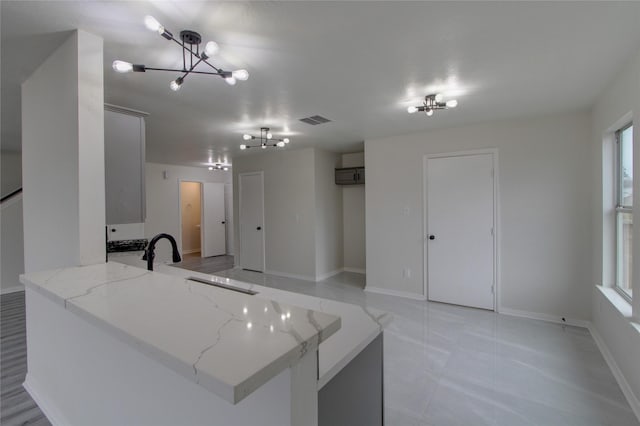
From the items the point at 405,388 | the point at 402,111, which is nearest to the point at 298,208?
the point at 402,111

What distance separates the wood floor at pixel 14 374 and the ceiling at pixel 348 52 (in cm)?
231

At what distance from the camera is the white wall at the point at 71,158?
1.67 m

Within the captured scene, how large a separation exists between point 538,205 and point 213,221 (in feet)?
22.7

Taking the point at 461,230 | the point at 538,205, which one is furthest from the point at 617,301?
the point at 461,230

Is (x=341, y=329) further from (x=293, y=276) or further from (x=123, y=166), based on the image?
(x=293, y=276)

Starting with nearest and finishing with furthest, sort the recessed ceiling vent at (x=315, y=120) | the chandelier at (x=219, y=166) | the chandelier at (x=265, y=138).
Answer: the recessed ceiling vent at (x=315, y=120), the chandelier at (x=265, y=138), the chandelier at (x=219, y=166)

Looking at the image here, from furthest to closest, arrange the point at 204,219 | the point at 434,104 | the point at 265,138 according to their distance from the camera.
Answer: the point at 204,219 < the point at 265,138 < the point at 434,104

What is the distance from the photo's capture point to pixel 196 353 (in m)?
0.70

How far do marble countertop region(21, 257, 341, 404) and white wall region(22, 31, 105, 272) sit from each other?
1.33ft

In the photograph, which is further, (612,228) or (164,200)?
(164,200)

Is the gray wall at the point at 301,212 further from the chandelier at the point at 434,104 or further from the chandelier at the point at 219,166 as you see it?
the chandelier at the point at 434,104

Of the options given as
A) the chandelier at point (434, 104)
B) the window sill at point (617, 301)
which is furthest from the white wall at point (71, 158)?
the window sill at point (617, 301)

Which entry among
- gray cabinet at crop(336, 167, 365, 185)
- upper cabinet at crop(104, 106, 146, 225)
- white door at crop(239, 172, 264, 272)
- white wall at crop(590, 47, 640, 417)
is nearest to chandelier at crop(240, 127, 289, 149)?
white door at crop(239, 172, 264, 272)

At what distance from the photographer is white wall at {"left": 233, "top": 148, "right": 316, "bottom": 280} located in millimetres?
5312
